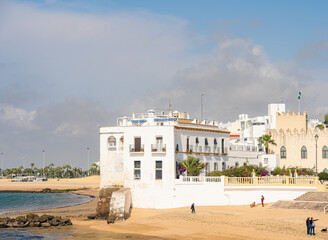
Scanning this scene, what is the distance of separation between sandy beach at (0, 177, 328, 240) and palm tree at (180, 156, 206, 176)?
501 cm

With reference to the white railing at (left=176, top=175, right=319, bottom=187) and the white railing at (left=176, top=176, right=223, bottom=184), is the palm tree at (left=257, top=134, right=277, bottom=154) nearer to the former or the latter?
the white railing at (left=176, top=175, right=319, bottom=187)

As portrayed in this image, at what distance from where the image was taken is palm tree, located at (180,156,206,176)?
51.8 m

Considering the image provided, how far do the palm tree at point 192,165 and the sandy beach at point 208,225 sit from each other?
16.4ft

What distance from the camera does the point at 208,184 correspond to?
4888 cm

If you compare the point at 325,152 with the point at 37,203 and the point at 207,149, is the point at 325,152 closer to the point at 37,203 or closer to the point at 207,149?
the point at 207,149

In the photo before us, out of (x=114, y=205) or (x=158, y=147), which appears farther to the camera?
(x=158, y=147)

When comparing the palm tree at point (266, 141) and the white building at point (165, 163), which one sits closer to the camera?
the white building at point (165, 163)

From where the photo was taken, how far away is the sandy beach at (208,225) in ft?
118

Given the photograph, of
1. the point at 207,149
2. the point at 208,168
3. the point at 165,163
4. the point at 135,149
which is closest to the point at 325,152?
the point at 208,168

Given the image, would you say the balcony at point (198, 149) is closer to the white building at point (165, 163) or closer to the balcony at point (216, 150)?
the white building at point (165, 163)

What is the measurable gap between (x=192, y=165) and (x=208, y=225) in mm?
13026

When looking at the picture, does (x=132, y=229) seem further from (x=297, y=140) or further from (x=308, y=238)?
(x=297, y=140)

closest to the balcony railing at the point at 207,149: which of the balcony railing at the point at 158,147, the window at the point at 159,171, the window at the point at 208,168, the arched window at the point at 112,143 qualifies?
the window at the point at 208,168

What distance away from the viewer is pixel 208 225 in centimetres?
3975
